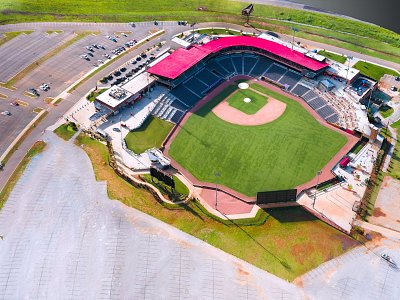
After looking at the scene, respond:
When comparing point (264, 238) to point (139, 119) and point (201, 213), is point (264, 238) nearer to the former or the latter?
point (201, 213)

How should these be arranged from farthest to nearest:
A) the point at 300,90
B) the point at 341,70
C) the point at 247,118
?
the point at 341,70 < the point at 300,90 < the point at 247,118

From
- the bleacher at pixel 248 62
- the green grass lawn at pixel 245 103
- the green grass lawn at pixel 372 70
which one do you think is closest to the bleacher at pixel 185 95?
the green grass lawn at pixel 245 103

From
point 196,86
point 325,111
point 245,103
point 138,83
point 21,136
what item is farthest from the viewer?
point 196,86

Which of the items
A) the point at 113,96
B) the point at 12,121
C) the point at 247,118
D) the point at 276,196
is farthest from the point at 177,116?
the point at 12,121

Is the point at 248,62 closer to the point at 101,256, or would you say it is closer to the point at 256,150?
the point at 256,150

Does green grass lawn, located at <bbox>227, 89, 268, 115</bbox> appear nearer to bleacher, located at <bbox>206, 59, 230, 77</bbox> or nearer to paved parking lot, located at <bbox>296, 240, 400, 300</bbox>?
bleacher, located at <bbox>206, 59, 230, 77</bbox>

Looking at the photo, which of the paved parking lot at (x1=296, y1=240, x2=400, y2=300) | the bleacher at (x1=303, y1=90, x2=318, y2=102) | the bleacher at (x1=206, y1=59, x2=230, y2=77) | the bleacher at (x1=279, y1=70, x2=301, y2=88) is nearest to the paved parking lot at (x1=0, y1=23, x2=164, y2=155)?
the bleacher at (x1=206, y1=59, x2=230, y2=77)

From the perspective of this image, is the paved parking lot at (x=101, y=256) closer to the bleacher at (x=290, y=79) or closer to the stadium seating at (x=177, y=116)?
the stadium seating at (x=177, y=116)
